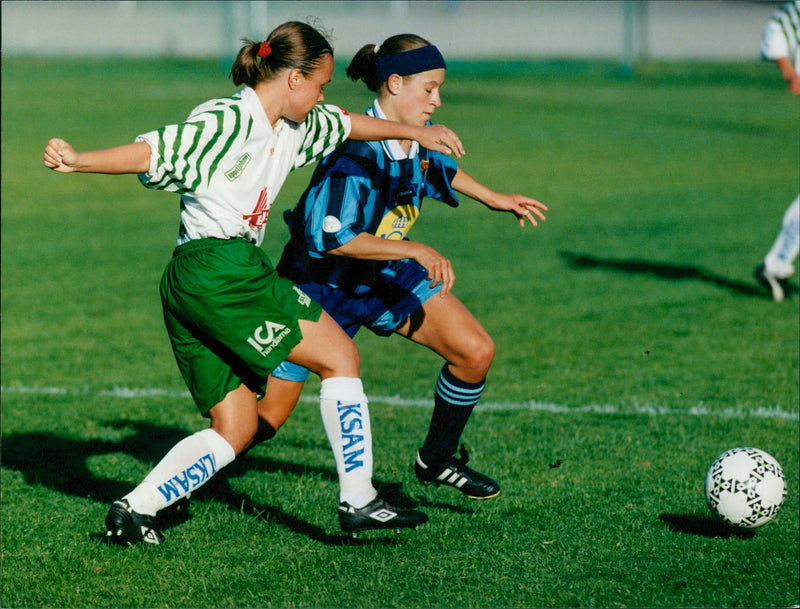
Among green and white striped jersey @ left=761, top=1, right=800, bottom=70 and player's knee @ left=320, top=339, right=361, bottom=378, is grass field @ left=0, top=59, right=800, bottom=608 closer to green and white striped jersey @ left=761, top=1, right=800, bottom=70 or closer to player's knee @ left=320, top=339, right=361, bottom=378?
player's knee @ left=320, top=339, right=361, bottom=378

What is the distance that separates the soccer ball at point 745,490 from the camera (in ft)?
15.4

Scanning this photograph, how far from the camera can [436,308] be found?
5070 mm

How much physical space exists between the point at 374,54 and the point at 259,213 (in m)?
1.07

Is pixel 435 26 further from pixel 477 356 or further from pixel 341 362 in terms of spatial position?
pixel 341 362

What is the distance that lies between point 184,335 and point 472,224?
10066 mm

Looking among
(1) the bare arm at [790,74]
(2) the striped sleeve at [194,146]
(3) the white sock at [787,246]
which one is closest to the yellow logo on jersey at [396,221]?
(2) the striped sleeve at [194,146]

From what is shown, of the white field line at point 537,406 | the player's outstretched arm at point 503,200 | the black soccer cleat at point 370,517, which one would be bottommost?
the white field line at point 537,406

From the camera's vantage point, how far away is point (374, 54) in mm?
4996

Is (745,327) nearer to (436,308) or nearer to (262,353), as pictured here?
(436,308)

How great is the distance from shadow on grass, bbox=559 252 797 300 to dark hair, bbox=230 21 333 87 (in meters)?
7.05

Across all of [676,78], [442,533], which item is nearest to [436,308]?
[442,533]

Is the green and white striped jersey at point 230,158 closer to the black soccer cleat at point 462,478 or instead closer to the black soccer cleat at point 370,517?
the black soccer cleat at point 370,517

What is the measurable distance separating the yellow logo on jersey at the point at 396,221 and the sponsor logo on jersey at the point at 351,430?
0.98m

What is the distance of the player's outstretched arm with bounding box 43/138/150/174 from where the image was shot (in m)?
3.67
